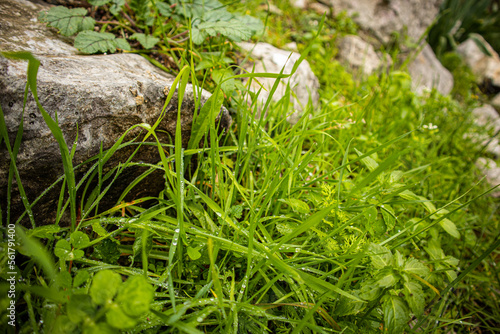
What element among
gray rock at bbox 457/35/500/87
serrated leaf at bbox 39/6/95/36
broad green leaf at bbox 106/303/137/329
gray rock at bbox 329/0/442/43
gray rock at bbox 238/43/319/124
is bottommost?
broad green leaf at bbox 106/303/137/329

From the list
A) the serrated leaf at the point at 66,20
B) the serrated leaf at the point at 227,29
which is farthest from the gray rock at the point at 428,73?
the serrated leaf at the point at 66,20

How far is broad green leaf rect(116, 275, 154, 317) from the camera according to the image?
694 mm

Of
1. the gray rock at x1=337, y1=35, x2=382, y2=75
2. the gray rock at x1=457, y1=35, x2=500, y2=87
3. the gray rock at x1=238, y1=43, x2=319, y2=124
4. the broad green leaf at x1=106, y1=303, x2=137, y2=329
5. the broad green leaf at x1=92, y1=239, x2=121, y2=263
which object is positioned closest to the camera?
the broad green leaf at x1=106, y1=303, x2=137, y2=329

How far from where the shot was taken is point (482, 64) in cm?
521

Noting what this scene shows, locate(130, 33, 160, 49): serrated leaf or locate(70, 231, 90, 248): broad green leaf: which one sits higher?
locate(130, 33, 160, 49): serrated leaf

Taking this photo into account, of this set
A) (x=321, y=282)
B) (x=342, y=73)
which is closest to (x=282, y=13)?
(x=342, y=73)

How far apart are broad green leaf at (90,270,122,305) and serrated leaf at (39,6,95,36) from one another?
1313 mm

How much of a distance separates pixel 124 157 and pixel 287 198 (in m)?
0.78

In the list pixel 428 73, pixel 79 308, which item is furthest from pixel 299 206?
pixel 428 73

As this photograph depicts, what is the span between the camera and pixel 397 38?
12.2 feet

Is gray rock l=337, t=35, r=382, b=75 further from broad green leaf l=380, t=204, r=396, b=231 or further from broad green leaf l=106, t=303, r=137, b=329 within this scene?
broad green leaf l=106, t=303, r=137, b=329

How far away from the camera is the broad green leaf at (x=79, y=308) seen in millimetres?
706

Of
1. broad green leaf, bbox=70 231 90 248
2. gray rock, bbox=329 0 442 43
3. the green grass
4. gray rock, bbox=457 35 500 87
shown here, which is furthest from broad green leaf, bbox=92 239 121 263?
gray rock, bbox=457 35 500 87

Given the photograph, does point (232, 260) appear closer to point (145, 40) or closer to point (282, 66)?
point (145, 40)
